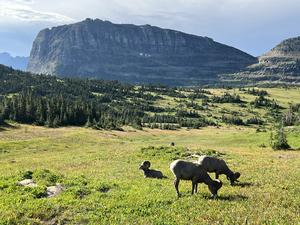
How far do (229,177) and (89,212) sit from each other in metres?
12.6

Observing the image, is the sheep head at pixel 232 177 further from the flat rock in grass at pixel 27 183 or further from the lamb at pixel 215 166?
the flat rock in grass at pixel 27 183

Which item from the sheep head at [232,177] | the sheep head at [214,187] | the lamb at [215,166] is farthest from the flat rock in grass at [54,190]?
the sheep head at [232,177]

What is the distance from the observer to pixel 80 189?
2566cm

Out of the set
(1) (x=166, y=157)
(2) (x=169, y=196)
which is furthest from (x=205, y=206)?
(1) (x=166, y=157)

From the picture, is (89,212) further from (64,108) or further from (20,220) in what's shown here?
(64,108)

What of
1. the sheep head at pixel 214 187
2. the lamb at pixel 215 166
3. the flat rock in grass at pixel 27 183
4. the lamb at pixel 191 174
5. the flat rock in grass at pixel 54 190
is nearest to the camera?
the sheep head at pixel 214 187

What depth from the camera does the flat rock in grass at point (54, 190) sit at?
2534 centimetres

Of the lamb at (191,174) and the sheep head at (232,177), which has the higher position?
the lamb at (191,174)

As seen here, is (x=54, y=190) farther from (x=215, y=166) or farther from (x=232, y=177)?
(x=232, y=177)

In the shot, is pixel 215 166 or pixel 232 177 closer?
pixel 232 177

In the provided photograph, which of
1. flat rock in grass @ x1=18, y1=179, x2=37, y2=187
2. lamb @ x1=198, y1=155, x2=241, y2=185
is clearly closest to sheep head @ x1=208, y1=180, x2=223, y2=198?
lamb @ x1=198, y1=155, x2=241, y2=185

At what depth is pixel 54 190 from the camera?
86.2 feet

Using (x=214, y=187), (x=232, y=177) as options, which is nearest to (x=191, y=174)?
(x=214, y=187)

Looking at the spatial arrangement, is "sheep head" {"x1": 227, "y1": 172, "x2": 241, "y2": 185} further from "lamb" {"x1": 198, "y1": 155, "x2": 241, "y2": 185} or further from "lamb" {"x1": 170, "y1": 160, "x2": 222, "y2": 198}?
"lamb" {"x1": 170, "y1": 160, "x2": 222, "y2": 198}
